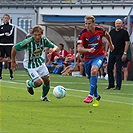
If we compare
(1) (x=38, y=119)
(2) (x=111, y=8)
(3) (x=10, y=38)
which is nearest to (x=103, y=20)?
(2) (x=111, y=8)

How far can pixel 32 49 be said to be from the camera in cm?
1492

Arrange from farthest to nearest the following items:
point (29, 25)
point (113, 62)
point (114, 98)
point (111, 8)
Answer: point (29, 25) → point (111, 8) → point (113, 62) → point (114, 98)

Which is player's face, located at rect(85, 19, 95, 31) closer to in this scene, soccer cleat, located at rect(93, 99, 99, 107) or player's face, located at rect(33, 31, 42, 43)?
player's face, located at rect(33, 31, 42, 43)

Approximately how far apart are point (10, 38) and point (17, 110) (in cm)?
1214

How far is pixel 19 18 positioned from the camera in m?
39.3

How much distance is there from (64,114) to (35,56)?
3.21 metres

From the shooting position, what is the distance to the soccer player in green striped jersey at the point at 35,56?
1480 centimetres

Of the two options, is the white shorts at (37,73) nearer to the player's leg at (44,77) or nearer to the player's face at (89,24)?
the player's leg at (44,77)

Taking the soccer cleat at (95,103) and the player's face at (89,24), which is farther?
the player's face at (89,24)

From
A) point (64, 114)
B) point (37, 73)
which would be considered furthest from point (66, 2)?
point (64, 114)

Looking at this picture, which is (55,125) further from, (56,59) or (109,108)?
(56,59)

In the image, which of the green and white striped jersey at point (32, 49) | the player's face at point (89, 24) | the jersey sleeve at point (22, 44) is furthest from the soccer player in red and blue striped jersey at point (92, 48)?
the jersey sleeve at point (22, 44)

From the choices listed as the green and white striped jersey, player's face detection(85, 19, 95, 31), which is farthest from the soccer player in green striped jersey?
player's face detection(85, 19, 95, 31)

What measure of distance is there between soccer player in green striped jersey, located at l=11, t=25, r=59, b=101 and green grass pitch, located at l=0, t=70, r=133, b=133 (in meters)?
0.44
